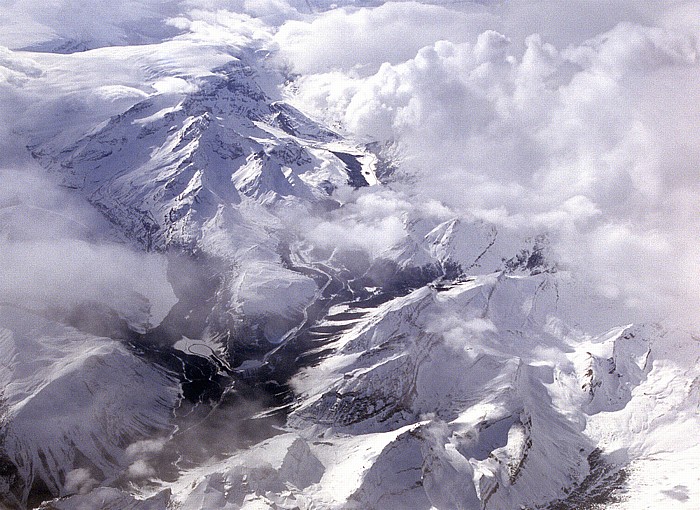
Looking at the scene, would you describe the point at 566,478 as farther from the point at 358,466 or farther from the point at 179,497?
the point at 179,497

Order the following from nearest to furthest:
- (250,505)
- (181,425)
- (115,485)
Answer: (250,505) → (115,485) → (181,425)

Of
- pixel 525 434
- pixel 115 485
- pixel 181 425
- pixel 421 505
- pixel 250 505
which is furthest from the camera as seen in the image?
pixel 181 425

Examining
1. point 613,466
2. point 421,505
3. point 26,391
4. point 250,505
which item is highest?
point 26,391

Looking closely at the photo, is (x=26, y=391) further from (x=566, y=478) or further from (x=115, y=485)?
(x=566, y=478)

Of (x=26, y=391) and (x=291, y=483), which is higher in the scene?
(x=26, y=391)

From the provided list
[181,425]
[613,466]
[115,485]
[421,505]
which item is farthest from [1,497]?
[613,466]

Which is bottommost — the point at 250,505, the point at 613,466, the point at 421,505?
the point at 613,466

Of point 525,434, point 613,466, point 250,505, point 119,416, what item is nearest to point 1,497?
point 119,416

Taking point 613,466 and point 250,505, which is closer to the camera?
point 250,505

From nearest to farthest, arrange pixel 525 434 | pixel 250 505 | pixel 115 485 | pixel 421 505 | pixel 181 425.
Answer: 1. pixel 250 505
2. pixel 421 505
3. pixel 115 485
4. pixel 525 434
5. pixel 181 425
